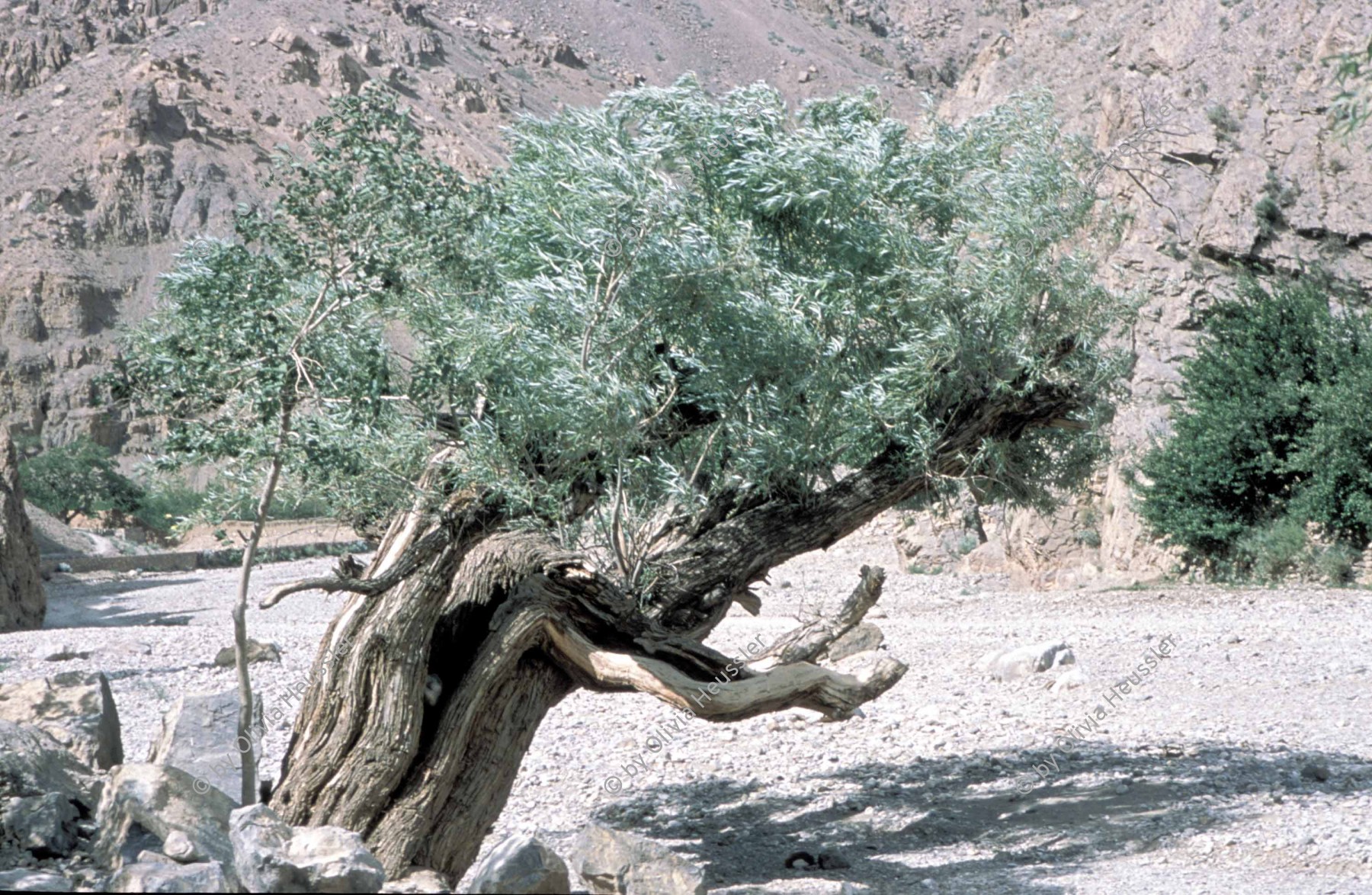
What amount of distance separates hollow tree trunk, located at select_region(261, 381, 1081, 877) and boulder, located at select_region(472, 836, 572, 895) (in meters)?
1.24

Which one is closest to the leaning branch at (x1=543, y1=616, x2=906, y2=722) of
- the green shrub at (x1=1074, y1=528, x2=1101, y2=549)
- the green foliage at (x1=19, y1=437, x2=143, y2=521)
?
the green shrub at (x1=1074, y1=528, x2=1101, y2=549)

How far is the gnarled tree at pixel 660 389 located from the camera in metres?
5.16

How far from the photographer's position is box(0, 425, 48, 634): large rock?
14.9 m

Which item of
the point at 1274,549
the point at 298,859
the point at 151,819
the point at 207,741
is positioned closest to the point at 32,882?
the point at 151,819

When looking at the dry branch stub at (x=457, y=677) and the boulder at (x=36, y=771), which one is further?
the dry branch stub at (x=457, y=677)

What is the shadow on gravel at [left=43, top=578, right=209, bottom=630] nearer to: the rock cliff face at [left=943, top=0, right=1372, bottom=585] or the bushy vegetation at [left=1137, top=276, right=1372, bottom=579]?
the rock cliff face at [left=943, top=0, right=1372, bottom=585]

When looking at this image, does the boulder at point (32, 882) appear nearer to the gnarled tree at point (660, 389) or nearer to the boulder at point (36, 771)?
the boulder at point (36, 771)

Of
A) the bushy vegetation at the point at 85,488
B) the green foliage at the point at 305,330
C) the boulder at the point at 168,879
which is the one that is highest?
the green foliage at the point at 305,330

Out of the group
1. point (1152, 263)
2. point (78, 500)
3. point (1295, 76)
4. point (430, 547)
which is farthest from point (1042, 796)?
point (78, 500)

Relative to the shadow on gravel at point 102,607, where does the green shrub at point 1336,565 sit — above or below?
above

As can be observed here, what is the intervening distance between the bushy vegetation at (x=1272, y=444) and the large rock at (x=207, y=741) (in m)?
13.5

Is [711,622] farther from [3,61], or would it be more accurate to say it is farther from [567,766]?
[3,61]

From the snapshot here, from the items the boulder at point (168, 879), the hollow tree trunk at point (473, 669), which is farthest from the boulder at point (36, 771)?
the boulder at point (168, 879)

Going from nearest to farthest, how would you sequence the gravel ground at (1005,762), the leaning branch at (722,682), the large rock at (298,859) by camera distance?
the large rock at (298,859) < the leaning branch at (722,682) < the gravel ground at (1005,762)
